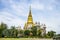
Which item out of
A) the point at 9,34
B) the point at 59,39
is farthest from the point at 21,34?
the point at 59,39

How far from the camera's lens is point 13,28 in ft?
35.1

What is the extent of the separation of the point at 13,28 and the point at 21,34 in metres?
0.62

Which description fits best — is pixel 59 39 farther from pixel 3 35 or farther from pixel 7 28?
pixel 7 28

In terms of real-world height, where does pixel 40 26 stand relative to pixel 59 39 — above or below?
above

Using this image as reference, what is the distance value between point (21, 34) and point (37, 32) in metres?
1.00

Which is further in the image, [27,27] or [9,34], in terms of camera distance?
[27,27]

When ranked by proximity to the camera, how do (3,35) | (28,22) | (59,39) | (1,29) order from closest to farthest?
1. (59,39)
2. (3,35)
3. (1,29)
4. (28,22)

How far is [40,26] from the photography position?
1268 cm

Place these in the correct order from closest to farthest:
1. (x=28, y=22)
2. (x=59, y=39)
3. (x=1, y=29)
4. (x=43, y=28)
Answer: (x=59, y=39) < (x=1, y=29) < (x=43, y=28) < (x=28, y=22)

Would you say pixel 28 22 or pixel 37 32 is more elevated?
pixel 28 22

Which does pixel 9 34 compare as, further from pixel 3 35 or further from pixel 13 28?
pixel 13 28

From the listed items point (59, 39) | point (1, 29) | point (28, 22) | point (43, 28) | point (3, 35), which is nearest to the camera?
point (59, 39)


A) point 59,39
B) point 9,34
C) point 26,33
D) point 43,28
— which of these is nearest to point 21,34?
point 26,33

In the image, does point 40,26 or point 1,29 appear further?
point 40,26
